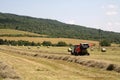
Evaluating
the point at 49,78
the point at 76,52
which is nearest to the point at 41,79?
the point at 49,78

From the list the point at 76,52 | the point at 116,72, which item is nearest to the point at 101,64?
the point at 116,72

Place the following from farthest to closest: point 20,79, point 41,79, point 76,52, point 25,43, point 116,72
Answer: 1. point 25,43
2. point 76,52
3. point 116,72
4. point 41,79
5. point 20,79

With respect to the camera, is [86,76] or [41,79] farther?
[86,76]

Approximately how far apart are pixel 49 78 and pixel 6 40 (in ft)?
369

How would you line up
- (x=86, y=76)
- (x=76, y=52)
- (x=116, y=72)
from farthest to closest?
(x=76, y=52), (x=116, y=72), (x=86, y=76)

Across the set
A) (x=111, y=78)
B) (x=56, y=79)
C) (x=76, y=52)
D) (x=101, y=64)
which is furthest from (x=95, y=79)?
(x=76, y=52)

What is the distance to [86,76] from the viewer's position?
2647 centimetres

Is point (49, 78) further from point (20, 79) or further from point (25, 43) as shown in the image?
point (25, 43)

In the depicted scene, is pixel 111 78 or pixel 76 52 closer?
pixel 111 78

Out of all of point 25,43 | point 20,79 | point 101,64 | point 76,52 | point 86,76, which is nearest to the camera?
point 20,79

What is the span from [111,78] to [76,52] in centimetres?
2985

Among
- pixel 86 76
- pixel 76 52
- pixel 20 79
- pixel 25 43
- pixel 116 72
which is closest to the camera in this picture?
pixel 20 79

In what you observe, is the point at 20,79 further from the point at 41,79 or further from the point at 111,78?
the point at 111,78

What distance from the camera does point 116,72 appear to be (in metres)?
28.8
